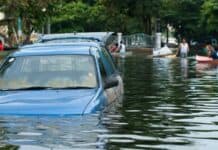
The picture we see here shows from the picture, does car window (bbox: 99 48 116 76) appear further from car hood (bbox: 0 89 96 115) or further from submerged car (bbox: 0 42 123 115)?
car hood (bbox: 0 89 96 115)

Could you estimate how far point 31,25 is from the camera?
57781 mm

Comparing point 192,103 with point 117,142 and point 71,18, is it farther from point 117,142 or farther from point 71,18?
point 71,18

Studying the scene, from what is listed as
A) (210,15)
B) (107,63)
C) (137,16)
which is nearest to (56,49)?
(107,63)

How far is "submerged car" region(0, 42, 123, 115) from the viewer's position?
9812mm

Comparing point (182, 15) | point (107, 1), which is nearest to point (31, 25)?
point (107, 1)

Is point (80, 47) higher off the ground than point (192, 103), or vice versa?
point (80, 47)

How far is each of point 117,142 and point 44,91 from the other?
223 cm

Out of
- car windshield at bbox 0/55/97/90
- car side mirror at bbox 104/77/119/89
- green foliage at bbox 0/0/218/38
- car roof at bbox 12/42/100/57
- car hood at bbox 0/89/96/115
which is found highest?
car roof at bbox 12/42/100/57

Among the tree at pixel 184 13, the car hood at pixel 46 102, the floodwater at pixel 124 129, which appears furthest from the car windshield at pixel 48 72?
the tree at pixel 184 13

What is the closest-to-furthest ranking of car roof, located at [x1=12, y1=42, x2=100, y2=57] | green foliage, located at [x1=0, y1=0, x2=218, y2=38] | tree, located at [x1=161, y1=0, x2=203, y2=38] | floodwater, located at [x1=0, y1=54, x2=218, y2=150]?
floodwater, located at [x1=0, y1=54, x2=218, y2=150] → car roof, located at [x1=12, y1=42, x2=100, y2=57] → green foliage, located at [x1=0, y1=0, x2=218, y2=38] → tree, located at [x1=161, y1=0, x2=203, y2=38]

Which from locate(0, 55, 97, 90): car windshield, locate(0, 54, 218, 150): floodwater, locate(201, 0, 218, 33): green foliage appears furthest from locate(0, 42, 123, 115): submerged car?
locate(201, 0, 218, 33): green foliage

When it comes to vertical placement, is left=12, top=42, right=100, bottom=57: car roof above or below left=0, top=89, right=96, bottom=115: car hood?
above

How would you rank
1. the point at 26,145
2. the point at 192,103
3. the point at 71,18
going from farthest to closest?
the point at 71,18 → the point at 192,103 → the point at 26,145

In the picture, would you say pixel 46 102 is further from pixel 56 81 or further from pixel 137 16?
pixel 137 16
